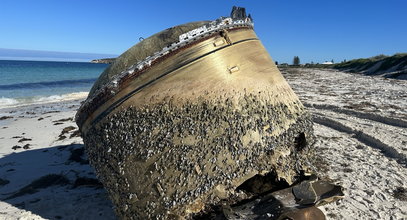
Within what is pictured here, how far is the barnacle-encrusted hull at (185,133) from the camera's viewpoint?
293 cm

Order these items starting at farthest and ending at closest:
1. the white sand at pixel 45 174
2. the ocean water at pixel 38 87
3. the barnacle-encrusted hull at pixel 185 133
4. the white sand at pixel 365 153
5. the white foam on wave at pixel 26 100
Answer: the ocean water at pixel 38 87, the white foam on wave at pixel 26 100, the white sand at pixel 45 174, the white sand at pixel 365 153, the barnacle-encrusted hull at pixel 185 133

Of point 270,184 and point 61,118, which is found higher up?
point 270,184

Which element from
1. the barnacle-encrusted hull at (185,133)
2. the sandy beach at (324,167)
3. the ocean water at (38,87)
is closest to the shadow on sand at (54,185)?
the sandy beach at (324,167)

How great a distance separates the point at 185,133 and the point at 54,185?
137 inches

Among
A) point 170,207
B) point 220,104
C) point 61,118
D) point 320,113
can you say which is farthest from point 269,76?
point 61,118

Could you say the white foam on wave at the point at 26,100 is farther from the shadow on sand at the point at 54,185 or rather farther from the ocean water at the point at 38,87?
the shadow on sand at the point at 54,185

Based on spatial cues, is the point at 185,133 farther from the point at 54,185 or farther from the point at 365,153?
the point at 365,153

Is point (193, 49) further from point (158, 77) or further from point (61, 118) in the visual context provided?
point (61, 118)

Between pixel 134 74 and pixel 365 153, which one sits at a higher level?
pixel 134 74

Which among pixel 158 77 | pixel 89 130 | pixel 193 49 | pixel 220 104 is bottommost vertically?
pixel 89 130

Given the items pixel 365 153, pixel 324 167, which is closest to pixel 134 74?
pixel 324 167

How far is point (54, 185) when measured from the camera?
5301mm

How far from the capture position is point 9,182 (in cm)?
557

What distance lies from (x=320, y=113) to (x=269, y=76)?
6.73 m
